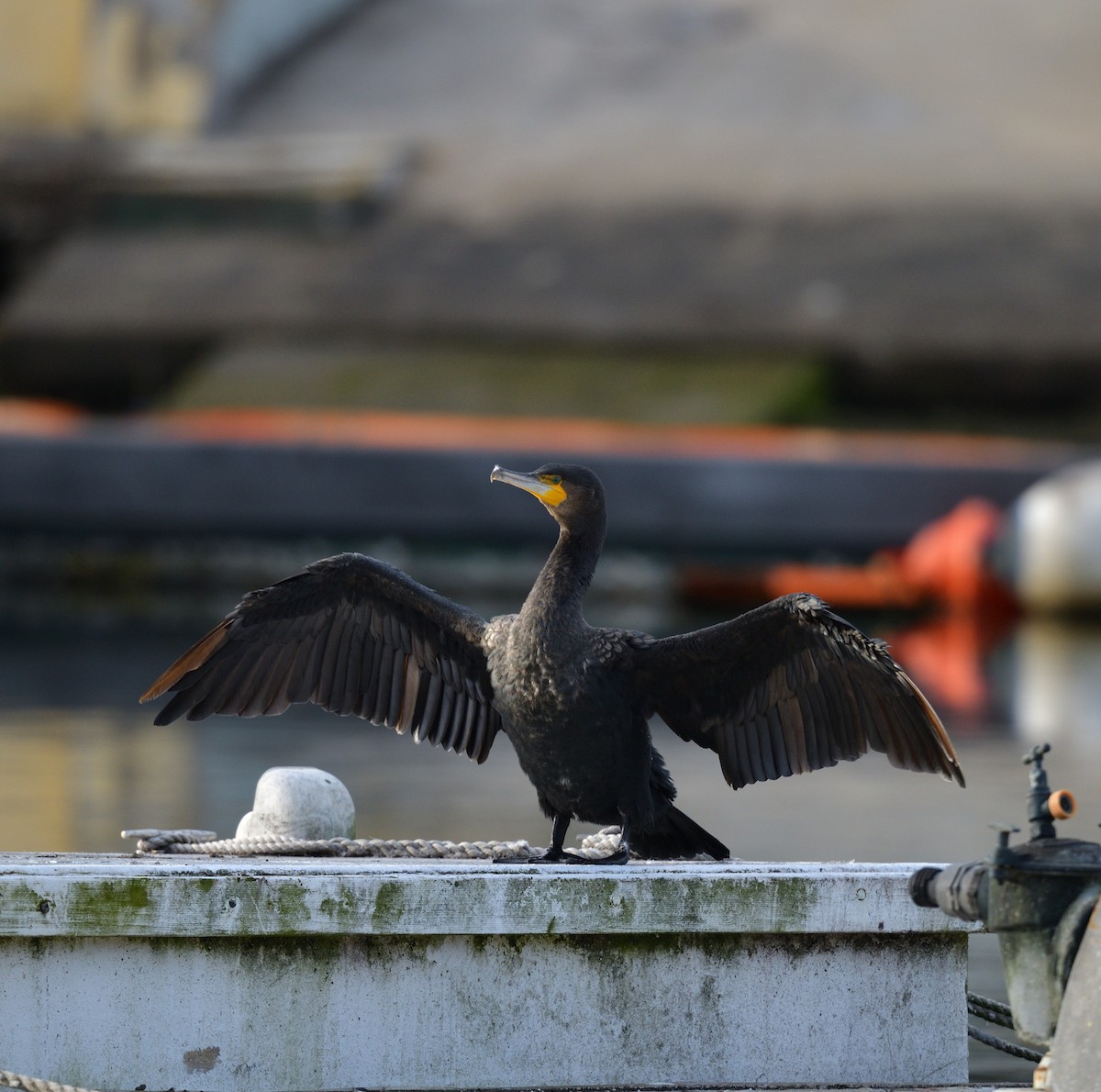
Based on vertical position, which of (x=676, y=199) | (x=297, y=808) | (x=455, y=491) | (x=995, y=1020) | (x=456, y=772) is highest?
(x=676, y=199)

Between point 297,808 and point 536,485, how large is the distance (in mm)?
947

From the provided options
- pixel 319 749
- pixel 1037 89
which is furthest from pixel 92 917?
pixel 1037 89

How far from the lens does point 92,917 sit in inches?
149

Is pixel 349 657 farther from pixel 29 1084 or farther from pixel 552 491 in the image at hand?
pixel 29 1084

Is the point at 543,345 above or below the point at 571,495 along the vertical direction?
above

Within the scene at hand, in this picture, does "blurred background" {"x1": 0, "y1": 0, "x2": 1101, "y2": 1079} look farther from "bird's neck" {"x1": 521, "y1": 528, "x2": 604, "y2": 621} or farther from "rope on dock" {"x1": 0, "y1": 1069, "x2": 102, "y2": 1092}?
"rope on dock" {"x1": 0, "y1": 1069, "x2": 102, "y2": 1092}

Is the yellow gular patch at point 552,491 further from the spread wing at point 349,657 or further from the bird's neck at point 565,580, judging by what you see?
the spread wing at point 349,657

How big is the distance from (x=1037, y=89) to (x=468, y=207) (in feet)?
20.9

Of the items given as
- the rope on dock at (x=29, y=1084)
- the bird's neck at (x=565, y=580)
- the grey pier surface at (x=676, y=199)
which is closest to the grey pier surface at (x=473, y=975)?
the rope on dock at (x=29, y=1084)

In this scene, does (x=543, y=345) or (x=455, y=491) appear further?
(x=543, y=345)

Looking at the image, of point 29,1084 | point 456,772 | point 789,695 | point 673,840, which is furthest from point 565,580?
point 456,772

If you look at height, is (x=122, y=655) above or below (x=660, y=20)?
below

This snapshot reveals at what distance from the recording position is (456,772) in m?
9.27

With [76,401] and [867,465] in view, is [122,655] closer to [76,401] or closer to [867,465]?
[867,465]
